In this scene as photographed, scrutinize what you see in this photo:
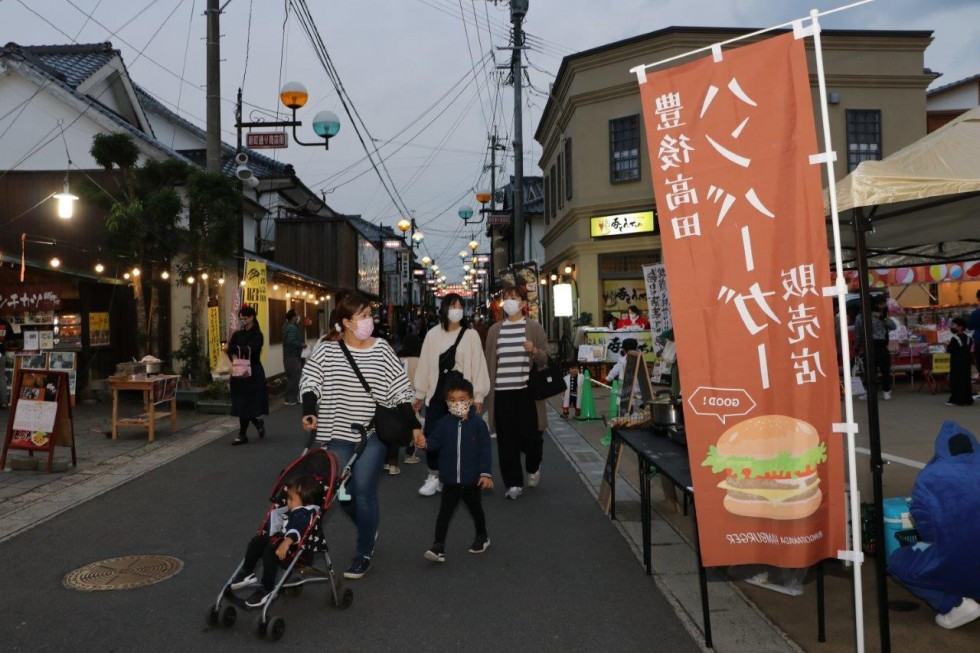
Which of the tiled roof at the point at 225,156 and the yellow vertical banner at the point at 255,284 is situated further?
the tiled roof at the point at 225,156

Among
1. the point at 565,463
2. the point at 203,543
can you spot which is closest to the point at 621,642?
the point at 203,543

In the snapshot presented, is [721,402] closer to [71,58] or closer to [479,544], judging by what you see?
[479,544]

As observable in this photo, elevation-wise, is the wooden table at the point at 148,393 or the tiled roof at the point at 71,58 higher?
the tiled roof at the point at 71,58

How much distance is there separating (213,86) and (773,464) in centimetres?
1343

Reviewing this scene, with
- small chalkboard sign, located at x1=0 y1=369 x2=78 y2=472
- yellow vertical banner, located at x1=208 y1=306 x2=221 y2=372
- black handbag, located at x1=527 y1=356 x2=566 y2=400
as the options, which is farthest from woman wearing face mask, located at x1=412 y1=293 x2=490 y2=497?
yellow vertical banner, located at x1=208 y1=306 x2=221 y2=372

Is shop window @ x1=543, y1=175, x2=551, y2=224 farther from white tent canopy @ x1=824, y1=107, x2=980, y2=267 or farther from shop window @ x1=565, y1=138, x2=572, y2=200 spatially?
white tent canopy @ x1=824, y1=107, x2=980, y2=267

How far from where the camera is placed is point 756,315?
365 centimetres

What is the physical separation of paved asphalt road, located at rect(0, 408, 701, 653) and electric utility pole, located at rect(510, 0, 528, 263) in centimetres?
1464

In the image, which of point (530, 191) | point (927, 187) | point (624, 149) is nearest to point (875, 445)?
point (927, 187)

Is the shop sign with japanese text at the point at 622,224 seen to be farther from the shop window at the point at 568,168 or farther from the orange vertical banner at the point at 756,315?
the orange vertical banner at the point at 756,315

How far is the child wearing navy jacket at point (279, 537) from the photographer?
4.18m

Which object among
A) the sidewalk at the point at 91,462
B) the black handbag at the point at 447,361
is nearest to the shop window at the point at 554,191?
the sidewalk at the point at 91,462

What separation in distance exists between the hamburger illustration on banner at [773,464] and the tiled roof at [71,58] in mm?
18354

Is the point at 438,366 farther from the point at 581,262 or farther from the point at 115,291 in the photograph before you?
the point at 581,262
